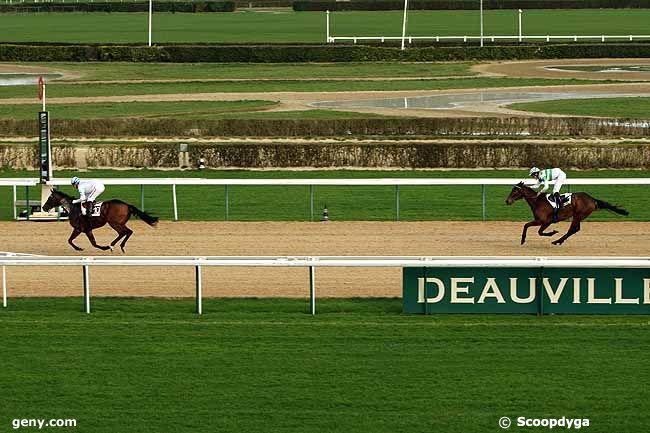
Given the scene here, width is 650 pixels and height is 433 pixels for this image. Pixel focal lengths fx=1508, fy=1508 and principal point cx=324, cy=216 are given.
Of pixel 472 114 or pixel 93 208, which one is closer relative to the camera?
pixel 93 208

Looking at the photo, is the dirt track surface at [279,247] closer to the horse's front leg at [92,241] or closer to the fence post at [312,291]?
the horse's front leg at [92,241]

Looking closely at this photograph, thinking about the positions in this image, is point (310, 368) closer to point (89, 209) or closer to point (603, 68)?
point (89, 209)

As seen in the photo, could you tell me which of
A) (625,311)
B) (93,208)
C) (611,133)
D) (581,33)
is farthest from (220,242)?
(581,33)

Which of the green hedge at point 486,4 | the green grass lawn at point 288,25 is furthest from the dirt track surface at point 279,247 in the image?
the green hedge at point 486,4

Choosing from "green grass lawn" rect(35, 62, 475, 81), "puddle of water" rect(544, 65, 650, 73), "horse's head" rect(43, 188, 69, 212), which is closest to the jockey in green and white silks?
"horse's head" rect(43, 188, 69, 212)

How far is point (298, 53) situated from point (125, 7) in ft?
127

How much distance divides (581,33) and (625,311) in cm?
5319

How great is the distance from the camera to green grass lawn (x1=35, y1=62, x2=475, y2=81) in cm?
4691

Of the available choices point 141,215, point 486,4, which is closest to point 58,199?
point 141,215

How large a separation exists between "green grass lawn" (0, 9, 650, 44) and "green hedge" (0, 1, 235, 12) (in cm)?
118

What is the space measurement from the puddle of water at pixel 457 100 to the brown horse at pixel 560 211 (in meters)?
18.5

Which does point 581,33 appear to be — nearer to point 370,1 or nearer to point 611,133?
point 370,1

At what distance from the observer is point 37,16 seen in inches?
3420

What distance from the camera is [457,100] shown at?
3922 cm
